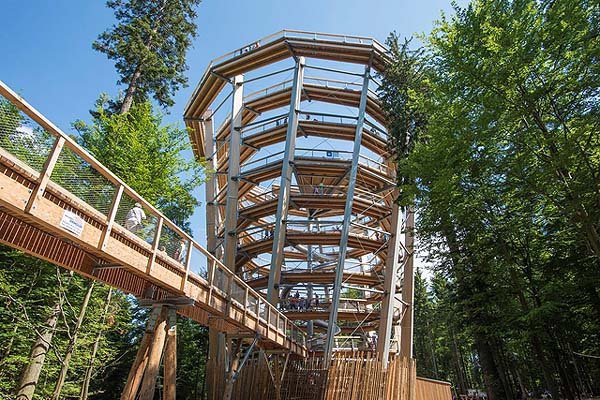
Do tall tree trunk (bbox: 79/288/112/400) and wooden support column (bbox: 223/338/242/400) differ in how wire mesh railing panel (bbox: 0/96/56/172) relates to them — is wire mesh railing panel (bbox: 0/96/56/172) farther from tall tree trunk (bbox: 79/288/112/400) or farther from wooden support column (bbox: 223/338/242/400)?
tall tree trunk (bbox: 79/288/112/400)

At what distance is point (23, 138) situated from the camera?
4.09 meters

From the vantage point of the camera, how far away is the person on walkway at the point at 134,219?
5.59 m

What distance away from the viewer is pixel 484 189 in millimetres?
10273

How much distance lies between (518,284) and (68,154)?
16.2 m

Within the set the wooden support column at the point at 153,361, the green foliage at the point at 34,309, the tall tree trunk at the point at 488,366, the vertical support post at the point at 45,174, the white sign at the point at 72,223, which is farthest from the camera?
the tall tree trunk at the point at 488,366

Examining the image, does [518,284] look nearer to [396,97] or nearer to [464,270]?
[464,270]

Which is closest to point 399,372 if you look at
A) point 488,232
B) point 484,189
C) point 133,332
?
point 484,189

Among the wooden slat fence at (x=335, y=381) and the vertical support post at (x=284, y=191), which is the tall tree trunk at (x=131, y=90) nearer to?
the vertical support post at (x=284, y=191)

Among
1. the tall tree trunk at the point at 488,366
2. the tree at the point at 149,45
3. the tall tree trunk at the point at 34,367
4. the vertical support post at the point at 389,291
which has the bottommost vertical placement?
the tall tree trunk at the point at 34,367

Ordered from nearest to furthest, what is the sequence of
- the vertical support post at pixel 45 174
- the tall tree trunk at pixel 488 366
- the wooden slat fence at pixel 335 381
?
the vertical support post at pixel 45 174 → the wooden slat fence at pixel 335 381 → the tall tree trunk at pixel 488 366

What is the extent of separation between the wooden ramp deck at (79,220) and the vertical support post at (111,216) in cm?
1

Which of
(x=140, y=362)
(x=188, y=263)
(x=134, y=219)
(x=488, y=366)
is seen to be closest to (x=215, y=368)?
(x=140, y=362)

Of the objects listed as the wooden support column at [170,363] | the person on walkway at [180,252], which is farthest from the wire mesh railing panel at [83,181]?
the wooden support column at [170,363]

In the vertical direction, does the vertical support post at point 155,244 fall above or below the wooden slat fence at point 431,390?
above
